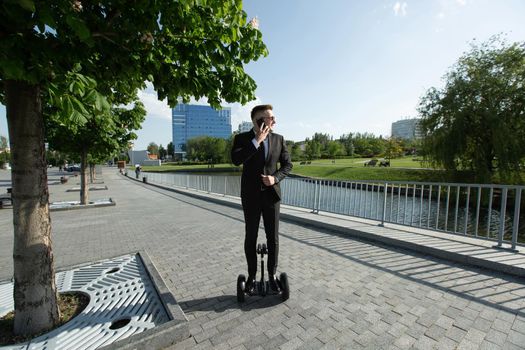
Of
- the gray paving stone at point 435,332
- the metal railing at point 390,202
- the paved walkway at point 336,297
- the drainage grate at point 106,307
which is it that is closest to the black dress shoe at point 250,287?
the paved walkway at point 336,297

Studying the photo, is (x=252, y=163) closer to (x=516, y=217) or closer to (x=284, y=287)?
(x=284, y=287)

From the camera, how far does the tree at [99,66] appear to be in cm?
199

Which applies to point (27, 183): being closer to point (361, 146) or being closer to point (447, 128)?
point (447, 128)

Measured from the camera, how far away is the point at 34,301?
7.82 ft

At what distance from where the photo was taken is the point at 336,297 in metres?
3.01

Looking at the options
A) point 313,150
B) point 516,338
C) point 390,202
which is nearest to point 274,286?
point 516,338

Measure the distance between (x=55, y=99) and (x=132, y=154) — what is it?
97225mm

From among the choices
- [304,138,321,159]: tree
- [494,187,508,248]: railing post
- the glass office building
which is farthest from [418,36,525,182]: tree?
the glass office building

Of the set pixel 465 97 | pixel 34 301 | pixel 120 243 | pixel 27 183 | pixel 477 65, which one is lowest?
pixel 120 243

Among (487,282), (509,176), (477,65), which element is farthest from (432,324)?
(477,65)

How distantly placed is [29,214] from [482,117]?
69.6 ft

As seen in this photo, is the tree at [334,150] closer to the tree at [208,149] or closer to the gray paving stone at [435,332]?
the tree at [208,149]

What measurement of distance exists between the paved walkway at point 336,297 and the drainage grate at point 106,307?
13.5 inches

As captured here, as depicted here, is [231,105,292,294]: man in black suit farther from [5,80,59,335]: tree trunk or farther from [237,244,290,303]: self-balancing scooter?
[5,80,59,335]: tree trunk
